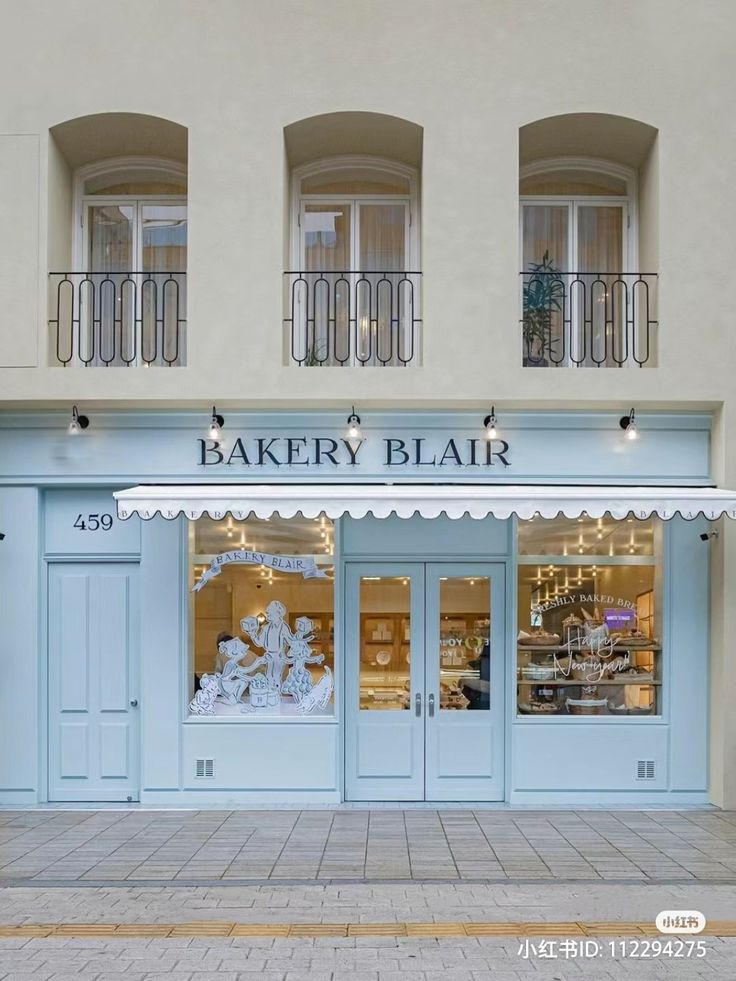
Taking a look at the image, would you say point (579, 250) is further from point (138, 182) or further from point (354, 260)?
point (138, 182)

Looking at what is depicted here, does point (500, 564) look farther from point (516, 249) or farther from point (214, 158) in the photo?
point (214, 158)

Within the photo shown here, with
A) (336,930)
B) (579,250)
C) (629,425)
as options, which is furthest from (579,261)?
(336,930)

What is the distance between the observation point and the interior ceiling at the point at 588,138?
11.3 metres

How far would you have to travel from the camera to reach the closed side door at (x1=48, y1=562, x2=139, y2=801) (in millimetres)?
11461

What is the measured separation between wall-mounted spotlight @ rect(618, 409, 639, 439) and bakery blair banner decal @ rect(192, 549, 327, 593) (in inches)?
139

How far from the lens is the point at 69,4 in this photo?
11.2m

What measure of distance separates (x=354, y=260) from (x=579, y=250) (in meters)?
2.59

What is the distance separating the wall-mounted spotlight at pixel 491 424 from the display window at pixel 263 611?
1.96 m

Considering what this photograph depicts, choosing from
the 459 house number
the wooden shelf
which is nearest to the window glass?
the 459 house number

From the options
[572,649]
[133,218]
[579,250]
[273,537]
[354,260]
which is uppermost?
[133,218]

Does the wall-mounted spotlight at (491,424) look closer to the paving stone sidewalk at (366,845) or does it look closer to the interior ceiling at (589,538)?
the interior ceiling at (589,538)

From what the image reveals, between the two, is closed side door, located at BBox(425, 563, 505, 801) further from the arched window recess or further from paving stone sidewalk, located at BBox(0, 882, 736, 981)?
paving stone sidewalk, located at BBox(0, 882, 736, 981)

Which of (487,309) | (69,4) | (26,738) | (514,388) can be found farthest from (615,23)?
(26,738)

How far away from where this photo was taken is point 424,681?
Answer: 11453 millimetres
